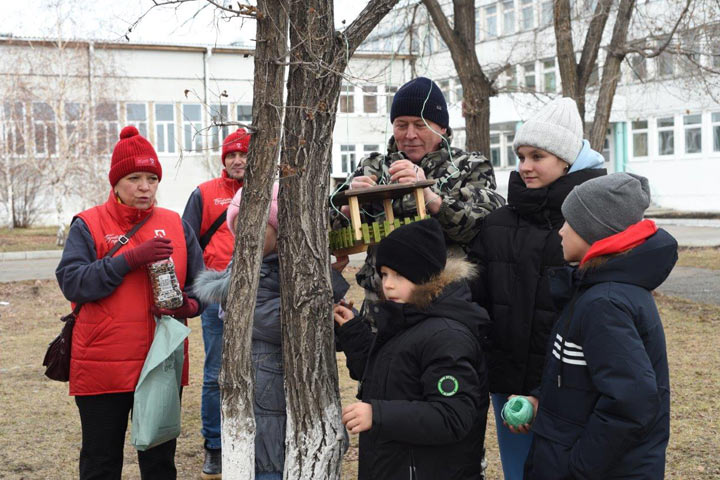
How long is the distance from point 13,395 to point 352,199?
15.5 feet

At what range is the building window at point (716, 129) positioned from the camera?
30.7 metres

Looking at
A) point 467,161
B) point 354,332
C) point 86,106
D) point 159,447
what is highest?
point 86,106

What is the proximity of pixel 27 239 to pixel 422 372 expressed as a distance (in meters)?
24.1

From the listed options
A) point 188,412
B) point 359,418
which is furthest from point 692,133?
point 359,418

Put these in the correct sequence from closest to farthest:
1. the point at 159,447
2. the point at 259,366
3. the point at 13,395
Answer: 1. the point at 259,366
2. the point at 159,447
3. the point at 13,395

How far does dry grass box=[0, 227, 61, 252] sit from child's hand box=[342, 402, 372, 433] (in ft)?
66.6

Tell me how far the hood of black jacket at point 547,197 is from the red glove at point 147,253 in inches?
58.3

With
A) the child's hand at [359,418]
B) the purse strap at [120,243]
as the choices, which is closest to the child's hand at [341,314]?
the child's hand at [359,418]

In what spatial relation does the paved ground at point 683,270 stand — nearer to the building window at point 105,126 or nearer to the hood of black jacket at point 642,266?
the building window at point 105,126

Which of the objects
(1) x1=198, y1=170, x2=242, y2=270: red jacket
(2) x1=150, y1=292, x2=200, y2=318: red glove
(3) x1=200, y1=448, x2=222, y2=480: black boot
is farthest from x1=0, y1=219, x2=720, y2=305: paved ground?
(2) x1=150, y1=292, x2=200, y2=318: red glove

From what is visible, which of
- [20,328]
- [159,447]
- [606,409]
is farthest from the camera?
[20,328]

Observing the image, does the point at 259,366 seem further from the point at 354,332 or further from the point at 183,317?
the point at 183,317

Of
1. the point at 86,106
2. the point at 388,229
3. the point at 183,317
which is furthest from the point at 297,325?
the point at 86,106

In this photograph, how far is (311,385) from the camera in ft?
9.73
